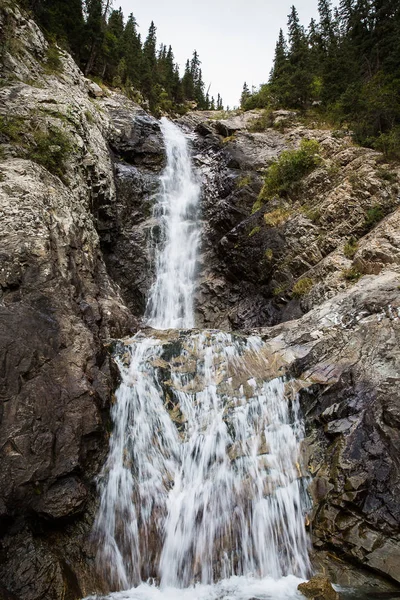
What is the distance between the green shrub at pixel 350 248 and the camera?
12.8 m

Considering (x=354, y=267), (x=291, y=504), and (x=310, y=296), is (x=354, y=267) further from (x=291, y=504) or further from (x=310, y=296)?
(x=291, y=504)

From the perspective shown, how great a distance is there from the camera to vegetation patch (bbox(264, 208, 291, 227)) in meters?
16.4

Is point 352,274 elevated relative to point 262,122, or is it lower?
lower

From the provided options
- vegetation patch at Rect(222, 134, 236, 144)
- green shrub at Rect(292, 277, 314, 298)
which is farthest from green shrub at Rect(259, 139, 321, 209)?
vegetation patch at Rect(222, 134, 236, 144)

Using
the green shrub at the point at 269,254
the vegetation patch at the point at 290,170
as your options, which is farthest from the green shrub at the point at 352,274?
the vegetation patch at the point at 290,170

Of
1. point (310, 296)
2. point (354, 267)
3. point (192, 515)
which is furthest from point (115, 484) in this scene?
point (354, 267)

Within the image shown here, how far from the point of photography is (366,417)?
24.2 ft

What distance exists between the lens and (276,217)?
54.4 ft

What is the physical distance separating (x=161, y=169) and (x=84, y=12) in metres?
20.1

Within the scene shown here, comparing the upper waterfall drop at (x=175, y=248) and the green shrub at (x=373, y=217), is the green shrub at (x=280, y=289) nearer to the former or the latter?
the green shrub at (x=373, y=217)

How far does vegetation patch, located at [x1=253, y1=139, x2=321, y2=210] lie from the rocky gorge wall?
631 mm

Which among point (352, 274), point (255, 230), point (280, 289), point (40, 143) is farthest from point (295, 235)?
point (40, 143)

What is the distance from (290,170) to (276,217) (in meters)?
3.00

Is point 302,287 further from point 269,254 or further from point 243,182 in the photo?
point 243,182
